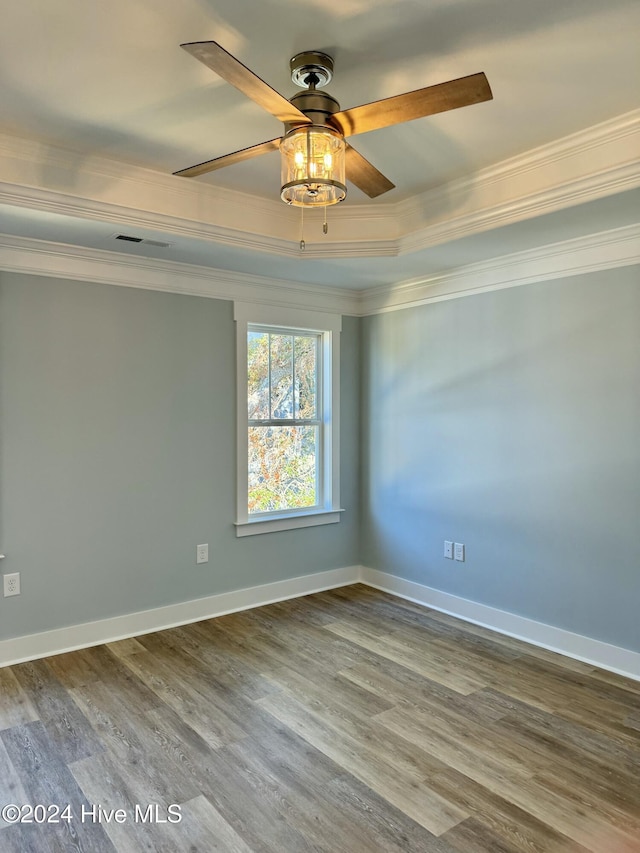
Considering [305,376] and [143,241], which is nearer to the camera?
[143,241]

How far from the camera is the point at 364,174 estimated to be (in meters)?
2.19

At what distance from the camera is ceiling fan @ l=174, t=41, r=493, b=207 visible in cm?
160

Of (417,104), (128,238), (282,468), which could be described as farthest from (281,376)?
(417,104)

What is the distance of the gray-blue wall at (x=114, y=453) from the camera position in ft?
10.5

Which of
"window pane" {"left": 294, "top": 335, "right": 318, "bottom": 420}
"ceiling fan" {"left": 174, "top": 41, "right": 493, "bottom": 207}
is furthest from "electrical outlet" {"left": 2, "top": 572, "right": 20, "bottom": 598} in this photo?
"ceiling fan" {"left": 174, "top": 41, "right": 493, "bottom": 207}

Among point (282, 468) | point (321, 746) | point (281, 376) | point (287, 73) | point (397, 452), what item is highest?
point (287, 73)

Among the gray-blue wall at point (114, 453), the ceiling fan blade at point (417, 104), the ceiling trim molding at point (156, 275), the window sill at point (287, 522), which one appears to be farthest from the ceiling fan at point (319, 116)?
the window sill at point (287, 522)

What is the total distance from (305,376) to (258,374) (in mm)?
436

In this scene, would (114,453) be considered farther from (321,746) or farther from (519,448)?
(519,448)

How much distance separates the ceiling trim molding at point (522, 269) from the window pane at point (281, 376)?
783 mm

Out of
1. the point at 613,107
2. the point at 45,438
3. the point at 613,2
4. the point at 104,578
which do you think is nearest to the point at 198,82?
the point at 613,2

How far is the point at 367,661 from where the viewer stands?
320 centimetres

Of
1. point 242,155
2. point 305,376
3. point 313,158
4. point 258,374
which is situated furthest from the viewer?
point 305,376

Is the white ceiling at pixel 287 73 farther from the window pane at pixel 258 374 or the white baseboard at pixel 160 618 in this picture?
the white baseboard at pixel 160 618
